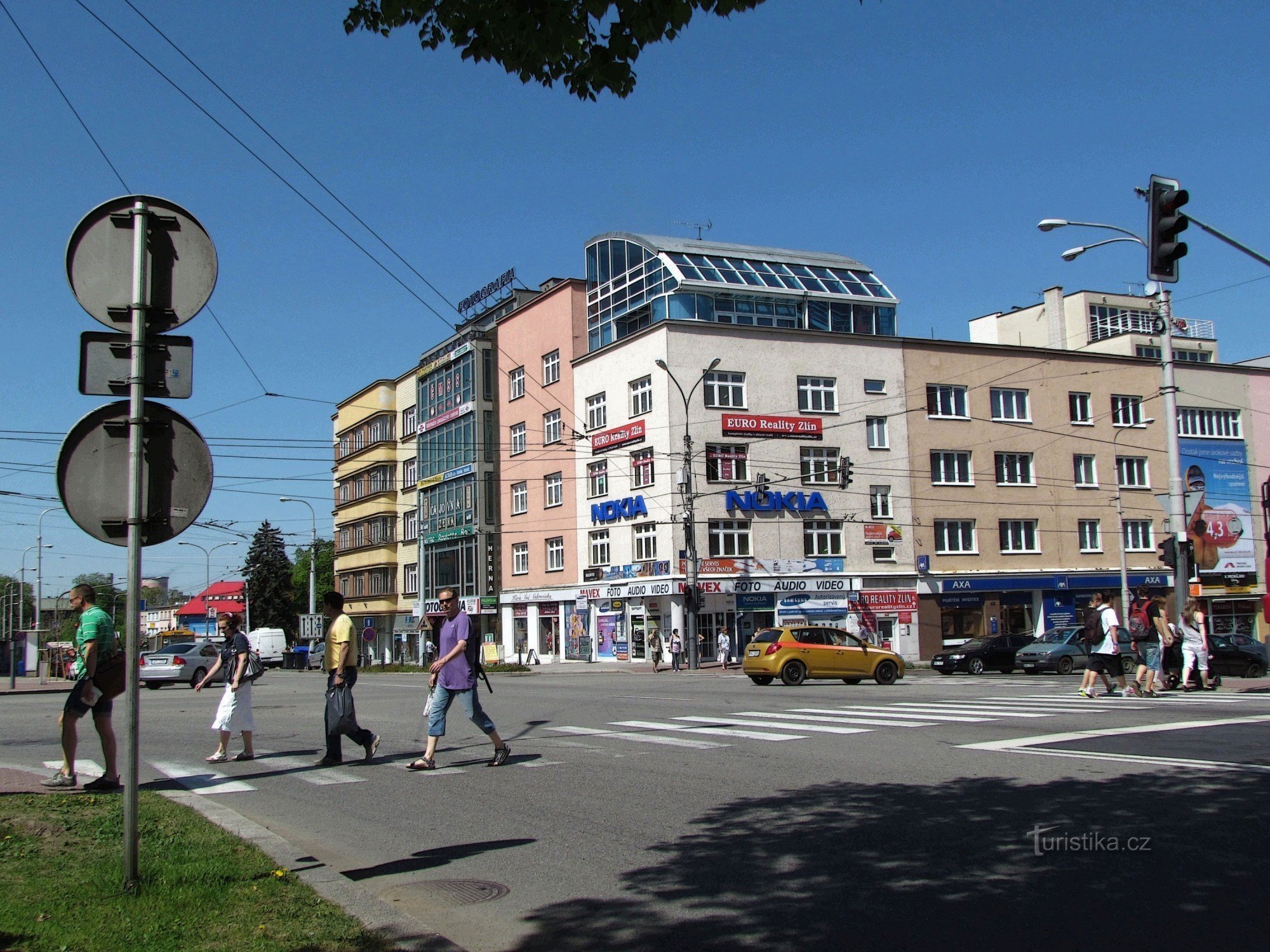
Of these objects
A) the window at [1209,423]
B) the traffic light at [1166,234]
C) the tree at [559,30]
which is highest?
the window at [1209,423]

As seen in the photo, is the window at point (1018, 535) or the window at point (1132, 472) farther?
the window at point (1132, 472)

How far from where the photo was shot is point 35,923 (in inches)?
207

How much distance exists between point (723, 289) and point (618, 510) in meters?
11.0

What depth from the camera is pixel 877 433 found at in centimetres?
5075

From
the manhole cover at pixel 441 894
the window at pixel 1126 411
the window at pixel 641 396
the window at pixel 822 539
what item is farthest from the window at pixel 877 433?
the manhole cover at pixel 441 894

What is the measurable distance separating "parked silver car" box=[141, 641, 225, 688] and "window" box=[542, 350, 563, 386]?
22835mm

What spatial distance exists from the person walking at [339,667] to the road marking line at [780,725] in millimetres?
5436

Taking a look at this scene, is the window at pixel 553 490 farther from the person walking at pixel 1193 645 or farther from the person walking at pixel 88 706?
the person walking at pixel 88 706

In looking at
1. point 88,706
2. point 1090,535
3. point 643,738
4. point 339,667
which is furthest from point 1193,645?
point 1090,535

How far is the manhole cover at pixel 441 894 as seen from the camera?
6.14 m

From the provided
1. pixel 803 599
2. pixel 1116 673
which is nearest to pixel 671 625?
pixel 803 599

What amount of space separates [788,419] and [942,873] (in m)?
43.0

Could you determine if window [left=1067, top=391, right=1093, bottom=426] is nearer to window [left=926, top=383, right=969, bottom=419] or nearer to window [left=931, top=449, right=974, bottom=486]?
window [left=926, top=383, right=969, bottom=419]

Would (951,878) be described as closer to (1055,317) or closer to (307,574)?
(1055,317)
